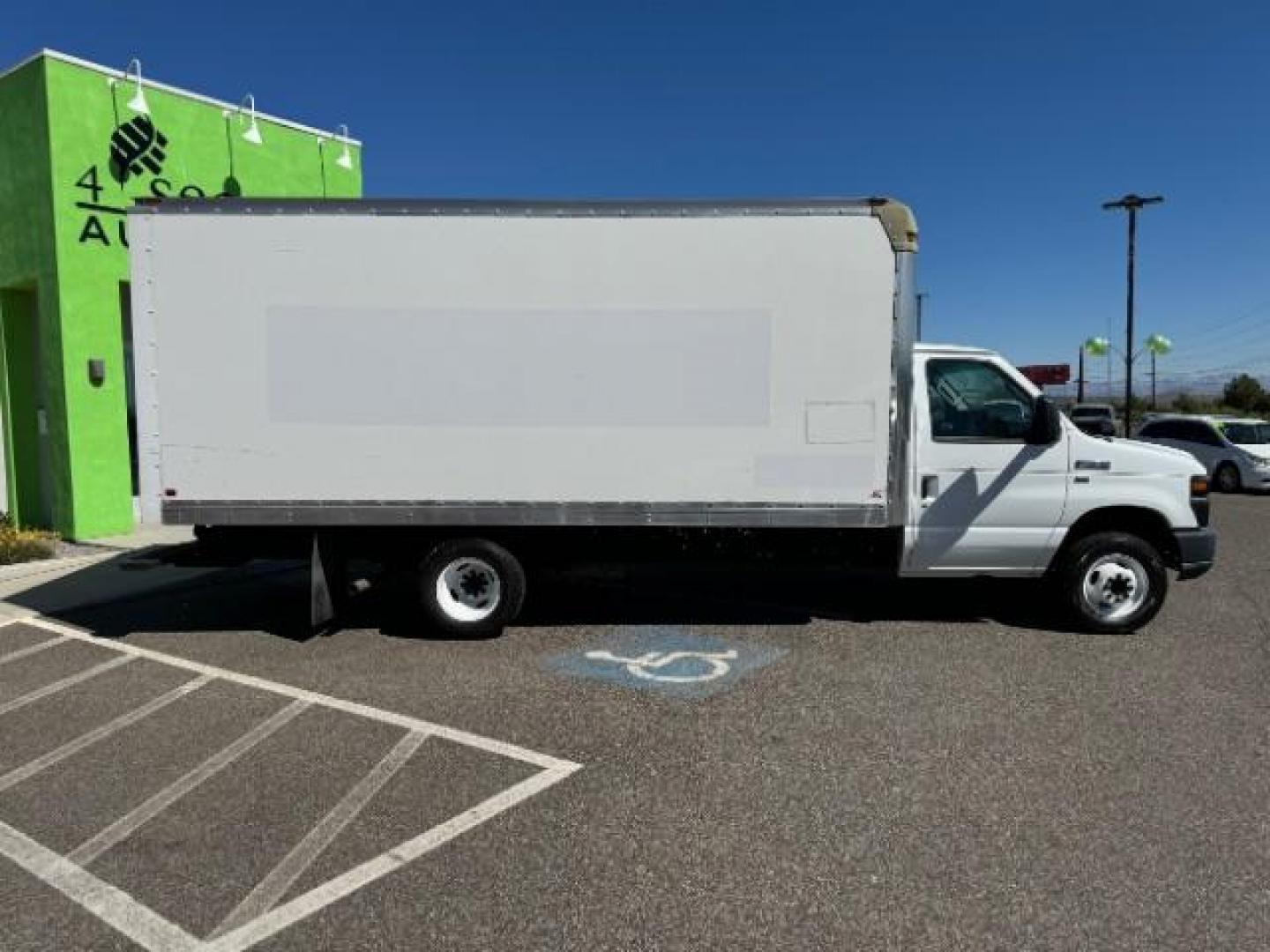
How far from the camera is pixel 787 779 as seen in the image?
13.6 ft

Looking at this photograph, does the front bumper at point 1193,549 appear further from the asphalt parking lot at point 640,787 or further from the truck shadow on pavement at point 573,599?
the truck shadow on pavement at point 573,599

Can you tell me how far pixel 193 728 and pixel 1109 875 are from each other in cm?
470

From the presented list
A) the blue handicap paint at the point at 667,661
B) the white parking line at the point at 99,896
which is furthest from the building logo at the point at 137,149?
the white parking line at the point at 99,896

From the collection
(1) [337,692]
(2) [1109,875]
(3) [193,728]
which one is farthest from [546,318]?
(2) [1109,875]

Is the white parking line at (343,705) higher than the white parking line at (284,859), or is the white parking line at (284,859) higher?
the white parking line at (343,705)

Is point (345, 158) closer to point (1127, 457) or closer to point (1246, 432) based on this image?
point (1127, 457)

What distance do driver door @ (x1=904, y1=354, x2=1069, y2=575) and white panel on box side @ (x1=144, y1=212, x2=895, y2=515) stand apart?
21.4 inches

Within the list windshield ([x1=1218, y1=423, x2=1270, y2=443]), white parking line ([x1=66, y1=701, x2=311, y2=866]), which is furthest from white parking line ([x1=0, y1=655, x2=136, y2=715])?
windshield ([x1=1218, y1=423, x2=1270, y2=443])

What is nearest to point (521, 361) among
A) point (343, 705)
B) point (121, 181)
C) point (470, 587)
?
point (470, 587)

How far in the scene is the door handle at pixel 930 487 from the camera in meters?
6.42

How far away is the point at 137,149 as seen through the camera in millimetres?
10781

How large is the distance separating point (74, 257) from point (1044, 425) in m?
11.1

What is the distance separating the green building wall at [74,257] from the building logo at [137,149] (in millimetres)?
16

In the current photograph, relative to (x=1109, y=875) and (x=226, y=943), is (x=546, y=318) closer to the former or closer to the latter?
(x=226, y=943)
